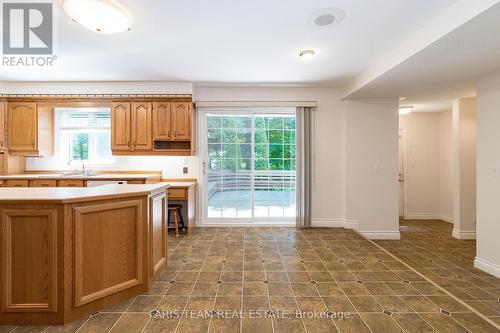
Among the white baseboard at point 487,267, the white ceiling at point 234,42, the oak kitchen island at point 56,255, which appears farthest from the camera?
→ the white baseboard at point 487,267

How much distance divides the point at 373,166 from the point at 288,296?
3.17m

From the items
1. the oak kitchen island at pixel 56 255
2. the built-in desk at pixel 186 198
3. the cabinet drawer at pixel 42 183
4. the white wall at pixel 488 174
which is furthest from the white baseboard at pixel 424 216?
the cabinet drawer at pixel 42 183

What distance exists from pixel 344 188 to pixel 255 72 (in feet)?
8.74

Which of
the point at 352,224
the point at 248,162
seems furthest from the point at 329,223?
the point at 248,162

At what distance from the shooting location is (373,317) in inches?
77.5

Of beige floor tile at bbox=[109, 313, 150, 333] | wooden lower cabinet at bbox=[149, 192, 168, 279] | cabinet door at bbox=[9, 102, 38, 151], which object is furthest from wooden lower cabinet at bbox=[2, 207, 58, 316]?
cabinet door at bbox=[9, 102, 38, 151]

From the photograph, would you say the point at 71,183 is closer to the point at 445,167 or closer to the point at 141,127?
the point at 141,127

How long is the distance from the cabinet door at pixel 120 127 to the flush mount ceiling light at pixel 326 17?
134 inches

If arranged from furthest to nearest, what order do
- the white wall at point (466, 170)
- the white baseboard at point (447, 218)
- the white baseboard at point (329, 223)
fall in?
1. the white baseboard at point (447, 218)
2. the white baseboard at point (329, 223)
3. the white wall at point (466, 170)

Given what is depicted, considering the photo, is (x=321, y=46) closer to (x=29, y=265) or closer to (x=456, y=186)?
(x=29, y=265)

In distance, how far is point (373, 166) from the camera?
14.7 feet

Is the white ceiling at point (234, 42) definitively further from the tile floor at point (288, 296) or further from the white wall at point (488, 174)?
the tile floor at point (288, 296)

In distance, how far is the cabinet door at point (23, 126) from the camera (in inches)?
168

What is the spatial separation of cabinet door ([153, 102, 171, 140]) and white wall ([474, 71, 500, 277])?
461 cm
